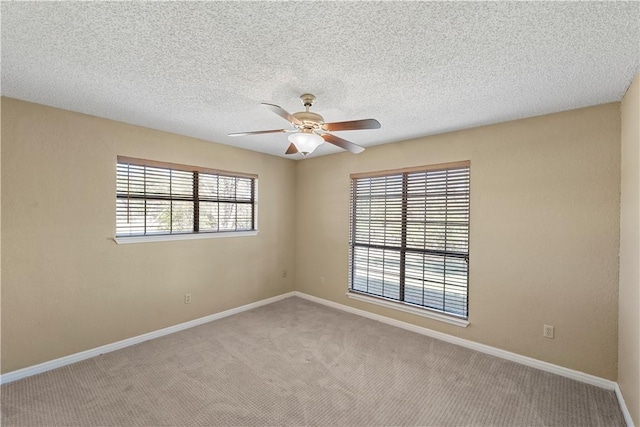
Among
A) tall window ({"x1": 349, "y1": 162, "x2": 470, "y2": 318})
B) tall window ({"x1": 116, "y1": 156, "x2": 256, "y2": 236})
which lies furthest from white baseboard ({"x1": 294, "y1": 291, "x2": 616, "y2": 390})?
tall window ({"x1": 116, "y1": 156, "x2": 256, "y2": 236})

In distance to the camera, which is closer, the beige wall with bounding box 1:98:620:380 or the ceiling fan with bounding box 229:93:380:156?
the ceiling fan with bounding box 229:93:380:156

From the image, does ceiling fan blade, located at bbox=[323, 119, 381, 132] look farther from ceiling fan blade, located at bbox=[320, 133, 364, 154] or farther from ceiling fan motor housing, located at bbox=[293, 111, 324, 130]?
ceiling fan blade, located at bbox=[320, 133, 364, 154]

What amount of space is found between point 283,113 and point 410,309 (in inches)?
116

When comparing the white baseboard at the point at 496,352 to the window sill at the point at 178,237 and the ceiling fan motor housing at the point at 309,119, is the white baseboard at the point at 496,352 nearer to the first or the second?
the window sill at the point at 178,237

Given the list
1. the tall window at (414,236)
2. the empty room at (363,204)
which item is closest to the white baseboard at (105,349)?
the empty room at (363,204)

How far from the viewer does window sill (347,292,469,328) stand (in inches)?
129

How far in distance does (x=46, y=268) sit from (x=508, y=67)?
13.4ft

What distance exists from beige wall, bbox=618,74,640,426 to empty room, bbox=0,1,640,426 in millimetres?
32

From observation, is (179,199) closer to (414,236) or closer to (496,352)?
(414,236)

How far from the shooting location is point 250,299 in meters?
4.38

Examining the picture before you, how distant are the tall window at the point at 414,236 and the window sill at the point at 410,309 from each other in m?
0.07

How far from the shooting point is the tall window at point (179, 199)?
3.20 metres

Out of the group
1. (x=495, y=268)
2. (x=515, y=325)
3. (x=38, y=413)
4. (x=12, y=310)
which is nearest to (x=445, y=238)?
(x=495, y=268)

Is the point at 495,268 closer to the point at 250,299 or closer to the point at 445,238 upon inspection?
the point at 445,238
